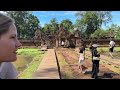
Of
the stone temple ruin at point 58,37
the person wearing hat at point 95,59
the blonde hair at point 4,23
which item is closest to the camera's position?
the blonde hair at point 4,23

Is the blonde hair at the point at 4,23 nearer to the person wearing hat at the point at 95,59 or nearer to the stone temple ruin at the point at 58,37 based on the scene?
the person wearing hat at the point at 95,59

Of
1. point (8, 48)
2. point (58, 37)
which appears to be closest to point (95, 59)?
point (58, 37)

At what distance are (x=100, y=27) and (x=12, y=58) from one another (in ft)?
9.84

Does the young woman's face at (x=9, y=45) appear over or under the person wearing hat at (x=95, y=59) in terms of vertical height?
over

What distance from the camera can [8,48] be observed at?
3.27 feet

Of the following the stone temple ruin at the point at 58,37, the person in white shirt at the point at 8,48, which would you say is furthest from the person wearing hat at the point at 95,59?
the person in white shirt at the point at 8,48

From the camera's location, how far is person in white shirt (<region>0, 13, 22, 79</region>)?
3.11 feet

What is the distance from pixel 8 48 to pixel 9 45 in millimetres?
16

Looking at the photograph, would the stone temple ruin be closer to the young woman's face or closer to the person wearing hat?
the person wearing hat

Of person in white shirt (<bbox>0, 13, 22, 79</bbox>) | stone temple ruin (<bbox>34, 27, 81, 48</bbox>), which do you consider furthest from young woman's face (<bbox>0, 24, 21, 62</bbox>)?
stone temple ruin (<bbox>34, 27, 81, 48</bbox>)

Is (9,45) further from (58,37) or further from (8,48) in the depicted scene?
(58,37)

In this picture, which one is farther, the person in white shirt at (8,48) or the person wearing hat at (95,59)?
the person wearing hat at (95,59)

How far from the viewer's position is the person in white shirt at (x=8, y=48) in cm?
95
